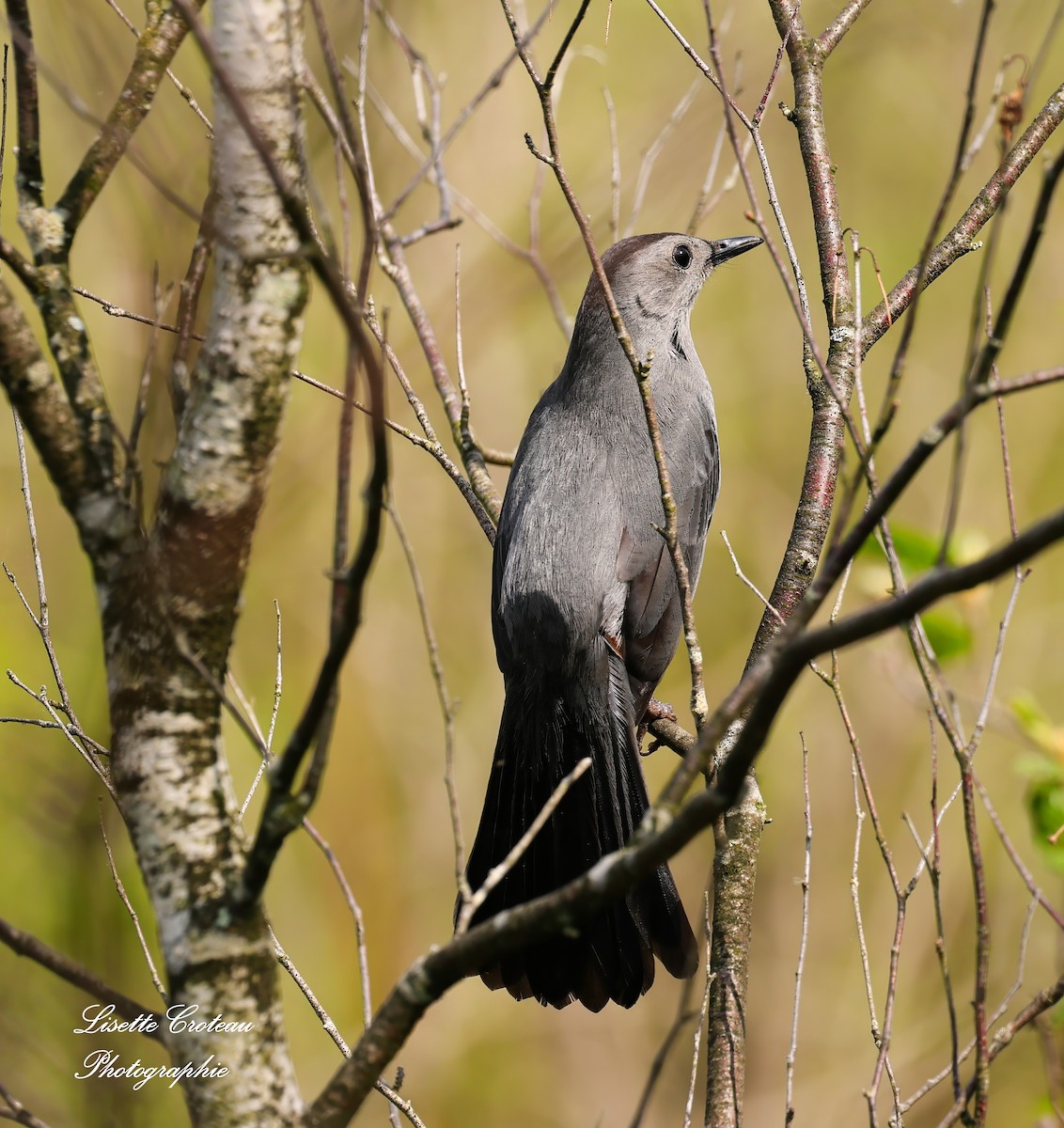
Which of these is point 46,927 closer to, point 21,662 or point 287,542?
point 21,662

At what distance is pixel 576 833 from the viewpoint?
2924 millimetres

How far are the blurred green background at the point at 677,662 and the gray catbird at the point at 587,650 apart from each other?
2126 millimetres

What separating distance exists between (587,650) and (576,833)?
0.48 meters

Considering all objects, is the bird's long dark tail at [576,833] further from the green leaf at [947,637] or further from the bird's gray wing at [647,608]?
the green leaf at [947,637]

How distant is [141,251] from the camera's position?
11.6ft

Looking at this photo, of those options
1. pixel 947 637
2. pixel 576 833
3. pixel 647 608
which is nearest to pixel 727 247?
pixel 647 608

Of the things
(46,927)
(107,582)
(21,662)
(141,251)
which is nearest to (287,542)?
(21,662)

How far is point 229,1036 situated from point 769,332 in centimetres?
529

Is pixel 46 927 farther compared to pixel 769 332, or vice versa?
pixel 769 332

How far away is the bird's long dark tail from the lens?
273cm

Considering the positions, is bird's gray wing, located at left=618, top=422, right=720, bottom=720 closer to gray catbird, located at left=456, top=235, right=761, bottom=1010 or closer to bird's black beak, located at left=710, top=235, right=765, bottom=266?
gray catbird, located at left=456, top=235, right=761, bottom=1010

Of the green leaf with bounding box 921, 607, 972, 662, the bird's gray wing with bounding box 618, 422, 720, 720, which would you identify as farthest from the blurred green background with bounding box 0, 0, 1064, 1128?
the green leaf with bounding box 921, 607, 972, 662

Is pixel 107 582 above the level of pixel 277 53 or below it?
below

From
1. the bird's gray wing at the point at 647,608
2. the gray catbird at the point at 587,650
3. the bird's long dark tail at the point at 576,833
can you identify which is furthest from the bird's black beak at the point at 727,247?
the bird's long dark tail at the point at 576,833
